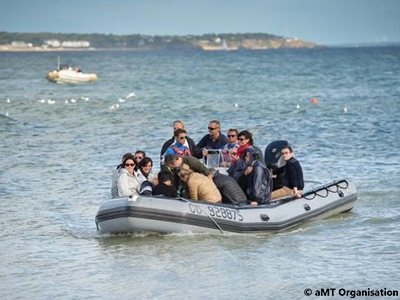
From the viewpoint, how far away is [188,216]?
521 inches

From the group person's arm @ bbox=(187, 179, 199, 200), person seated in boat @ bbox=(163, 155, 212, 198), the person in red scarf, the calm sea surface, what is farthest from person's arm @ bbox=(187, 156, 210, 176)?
the person in red scarf

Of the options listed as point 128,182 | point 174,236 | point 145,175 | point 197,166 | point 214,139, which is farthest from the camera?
point 214,139

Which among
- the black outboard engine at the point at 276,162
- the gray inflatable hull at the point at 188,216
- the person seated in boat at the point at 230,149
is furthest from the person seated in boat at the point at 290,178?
the person seated in boat at the point at 230,149

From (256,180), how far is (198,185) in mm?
866

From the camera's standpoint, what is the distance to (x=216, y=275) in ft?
38.5

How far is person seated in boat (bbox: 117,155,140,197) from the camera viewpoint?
13648mm

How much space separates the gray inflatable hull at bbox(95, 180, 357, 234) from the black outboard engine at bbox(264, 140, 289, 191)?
0.63 meters

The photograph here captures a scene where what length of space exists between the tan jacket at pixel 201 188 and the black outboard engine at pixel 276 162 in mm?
1450

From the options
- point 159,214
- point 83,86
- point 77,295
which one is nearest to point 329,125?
point 159,214

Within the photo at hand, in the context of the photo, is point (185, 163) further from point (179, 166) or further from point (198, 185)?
point (198, 185)

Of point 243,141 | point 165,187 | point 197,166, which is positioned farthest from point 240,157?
point 165,187

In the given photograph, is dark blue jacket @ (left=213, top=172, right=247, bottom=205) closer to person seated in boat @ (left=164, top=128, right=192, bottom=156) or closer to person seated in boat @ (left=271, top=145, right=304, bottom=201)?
person seated in boat @ (left=271, top=145, right=304, bottom=201)

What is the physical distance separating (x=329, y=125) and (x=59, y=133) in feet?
26.2

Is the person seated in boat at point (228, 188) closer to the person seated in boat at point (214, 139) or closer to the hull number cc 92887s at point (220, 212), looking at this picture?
the hull number cc 92887s at point (220, 212)
